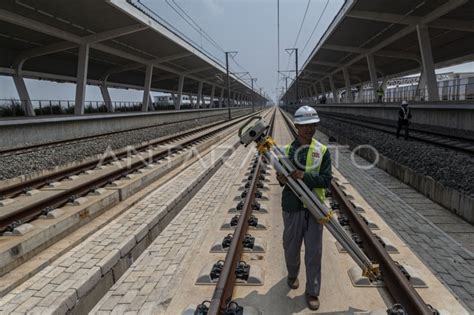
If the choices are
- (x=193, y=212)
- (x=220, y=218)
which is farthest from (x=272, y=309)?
(x=193, y=212)

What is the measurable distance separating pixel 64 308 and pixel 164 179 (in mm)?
6566

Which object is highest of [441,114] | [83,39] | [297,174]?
[83,39]

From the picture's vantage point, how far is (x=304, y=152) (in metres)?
3.52

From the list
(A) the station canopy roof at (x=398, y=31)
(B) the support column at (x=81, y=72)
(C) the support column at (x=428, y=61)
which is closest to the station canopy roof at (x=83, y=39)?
(B) the support column at (x=81, y=72)

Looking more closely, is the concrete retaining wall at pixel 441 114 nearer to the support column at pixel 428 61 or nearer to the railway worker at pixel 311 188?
the support column at pixel 428 61

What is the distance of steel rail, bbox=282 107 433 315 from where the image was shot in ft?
10.6

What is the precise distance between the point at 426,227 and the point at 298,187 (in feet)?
13.1

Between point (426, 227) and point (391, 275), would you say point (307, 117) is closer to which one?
point (391, 275)

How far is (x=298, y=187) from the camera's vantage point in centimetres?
336

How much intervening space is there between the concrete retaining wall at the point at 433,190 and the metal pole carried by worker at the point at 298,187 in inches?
154

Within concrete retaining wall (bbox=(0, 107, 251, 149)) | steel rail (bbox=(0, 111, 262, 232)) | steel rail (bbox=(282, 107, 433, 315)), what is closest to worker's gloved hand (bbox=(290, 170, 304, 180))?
steel rail (bbox=(282, 107, 433, 315))

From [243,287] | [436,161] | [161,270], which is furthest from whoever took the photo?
[436,161]

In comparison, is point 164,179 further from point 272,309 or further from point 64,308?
point 272,309

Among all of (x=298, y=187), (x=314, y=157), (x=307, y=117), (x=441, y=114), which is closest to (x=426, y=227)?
(x=314, y=157)
